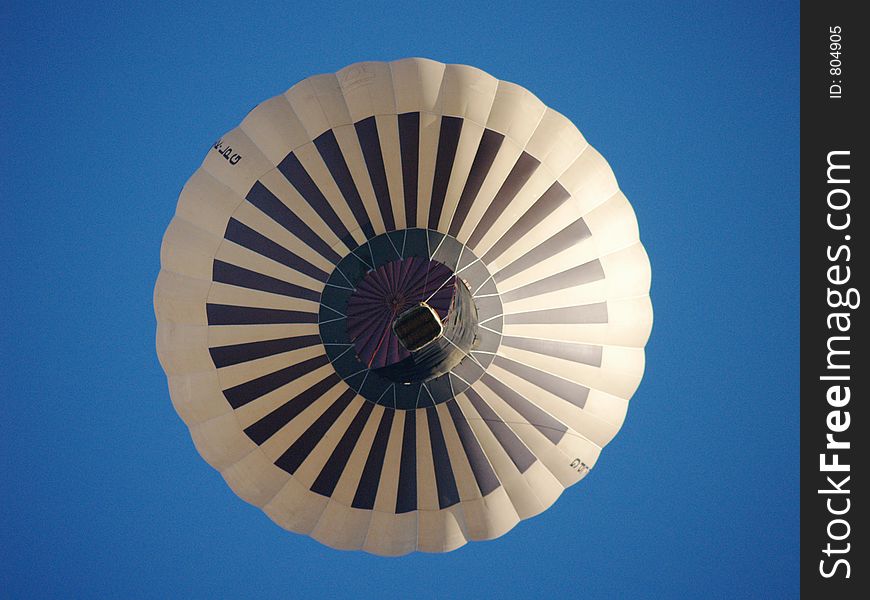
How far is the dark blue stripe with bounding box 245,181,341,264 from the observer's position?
9.59m

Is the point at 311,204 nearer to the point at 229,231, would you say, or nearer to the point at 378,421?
the point at 229,231

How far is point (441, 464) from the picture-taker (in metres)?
9.98

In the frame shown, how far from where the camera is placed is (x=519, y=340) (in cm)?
979

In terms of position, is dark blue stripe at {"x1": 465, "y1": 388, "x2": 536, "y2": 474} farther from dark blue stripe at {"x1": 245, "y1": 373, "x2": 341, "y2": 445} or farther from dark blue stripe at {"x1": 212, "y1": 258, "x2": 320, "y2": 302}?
dark blue stripe at {"x1": 212, "y1": 258, "x2": 320, "y2": 302}

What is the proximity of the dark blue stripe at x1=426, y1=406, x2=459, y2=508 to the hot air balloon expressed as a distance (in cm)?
1

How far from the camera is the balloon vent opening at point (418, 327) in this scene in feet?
29.9

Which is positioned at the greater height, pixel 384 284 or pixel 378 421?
pixel 384 284

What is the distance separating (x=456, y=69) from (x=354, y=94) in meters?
1.05

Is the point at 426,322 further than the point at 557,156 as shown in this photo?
No

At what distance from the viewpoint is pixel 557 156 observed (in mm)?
A: 9914

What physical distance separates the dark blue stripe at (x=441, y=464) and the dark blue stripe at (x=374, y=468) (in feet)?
1.32

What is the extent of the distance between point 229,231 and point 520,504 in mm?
4034

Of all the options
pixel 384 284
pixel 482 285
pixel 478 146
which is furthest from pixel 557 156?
pixel 384 284

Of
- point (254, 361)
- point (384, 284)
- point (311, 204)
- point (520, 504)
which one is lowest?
point (520, 504)
